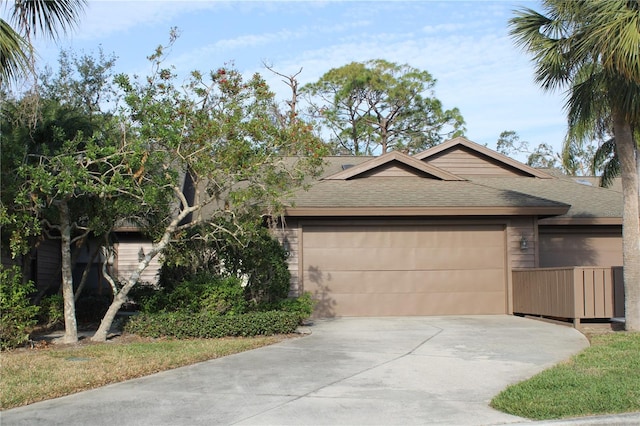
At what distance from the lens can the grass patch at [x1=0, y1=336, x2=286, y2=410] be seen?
26.3 feet

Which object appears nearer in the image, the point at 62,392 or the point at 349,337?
the point at 62,392

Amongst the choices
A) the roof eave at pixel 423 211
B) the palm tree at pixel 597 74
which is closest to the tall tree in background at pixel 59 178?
the roof eave at pixel 423 211

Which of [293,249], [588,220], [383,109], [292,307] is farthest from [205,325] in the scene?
[383,109]

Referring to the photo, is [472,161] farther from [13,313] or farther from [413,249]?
[13,313]

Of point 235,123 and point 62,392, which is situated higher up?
point 235,123

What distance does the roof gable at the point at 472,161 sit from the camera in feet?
67.8

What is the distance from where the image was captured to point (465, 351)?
10961mm

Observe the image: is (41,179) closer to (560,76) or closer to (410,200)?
(410,200)

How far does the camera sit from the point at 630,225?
43.1 ft

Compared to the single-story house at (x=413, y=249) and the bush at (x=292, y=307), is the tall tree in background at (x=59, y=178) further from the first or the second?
the single-story house at (x=413, y=249)

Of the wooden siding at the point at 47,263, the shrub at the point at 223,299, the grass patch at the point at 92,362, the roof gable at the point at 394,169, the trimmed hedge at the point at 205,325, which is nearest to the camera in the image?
the grass patch at the point at 92,362

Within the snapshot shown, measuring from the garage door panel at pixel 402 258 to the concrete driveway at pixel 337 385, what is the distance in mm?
3830

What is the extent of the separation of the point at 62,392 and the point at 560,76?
36.0 ft

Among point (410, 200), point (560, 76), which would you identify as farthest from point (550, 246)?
point (560, 76)
